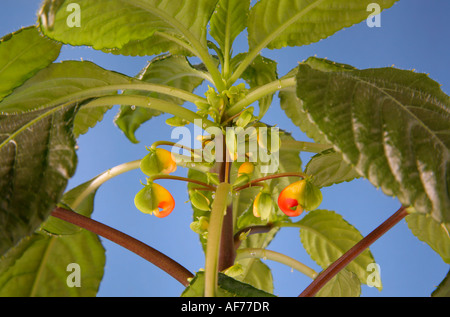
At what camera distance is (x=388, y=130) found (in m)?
0.27

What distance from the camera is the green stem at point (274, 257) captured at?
47 centimetres

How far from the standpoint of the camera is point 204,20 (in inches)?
18.5

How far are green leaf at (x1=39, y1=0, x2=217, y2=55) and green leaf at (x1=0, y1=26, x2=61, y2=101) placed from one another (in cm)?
5

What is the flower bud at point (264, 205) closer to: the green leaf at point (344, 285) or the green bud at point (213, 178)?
the green bud at point (213, 178)

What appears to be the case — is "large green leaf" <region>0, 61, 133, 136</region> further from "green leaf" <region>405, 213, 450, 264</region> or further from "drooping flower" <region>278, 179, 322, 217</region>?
"green leaf" <region>405, 213, 450, 264</region>

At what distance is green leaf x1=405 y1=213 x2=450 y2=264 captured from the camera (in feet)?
1.59

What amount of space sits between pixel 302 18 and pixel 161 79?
229 millimetres

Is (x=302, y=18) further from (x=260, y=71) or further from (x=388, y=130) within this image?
(x=388, y=130)

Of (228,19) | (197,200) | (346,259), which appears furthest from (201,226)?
(228,19)

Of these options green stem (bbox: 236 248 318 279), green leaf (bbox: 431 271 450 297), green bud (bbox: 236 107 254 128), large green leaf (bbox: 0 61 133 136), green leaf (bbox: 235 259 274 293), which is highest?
large green leaf (bbox: 0 61 133 136)

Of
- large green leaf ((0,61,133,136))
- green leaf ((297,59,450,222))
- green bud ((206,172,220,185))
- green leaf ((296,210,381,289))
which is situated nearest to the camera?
green leaf ((297,59,450,222))

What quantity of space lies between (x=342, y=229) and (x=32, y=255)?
40cm

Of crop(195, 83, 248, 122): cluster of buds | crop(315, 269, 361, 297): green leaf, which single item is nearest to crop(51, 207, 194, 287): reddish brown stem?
crop(195, 83, 248, 122): cluster of buds
